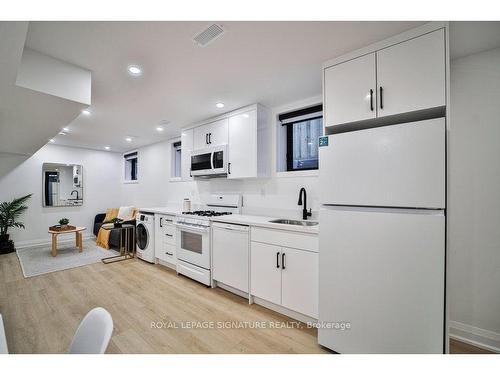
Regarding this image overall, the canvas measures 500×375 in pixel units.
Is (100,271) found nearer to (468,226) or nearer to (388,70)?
(388,70)

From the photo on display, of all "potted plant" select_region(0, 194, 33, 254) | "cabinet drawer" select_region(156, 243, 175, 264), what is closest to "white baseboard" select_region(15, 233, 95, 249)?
"potted plant" select_region(0, 194, 33, 254)

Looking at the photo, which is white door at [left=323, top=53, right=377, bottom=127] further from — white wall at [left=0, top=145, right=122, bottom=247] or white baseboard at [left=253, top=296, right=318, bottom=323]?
white wall at [left=0, top=145, right=122, bottom=247]

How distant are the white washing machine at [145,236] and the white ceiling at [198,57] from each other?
1928 millimetres

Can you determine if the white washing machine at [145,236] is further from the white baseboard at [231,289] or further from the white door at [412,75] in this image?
the white door at [412,75]

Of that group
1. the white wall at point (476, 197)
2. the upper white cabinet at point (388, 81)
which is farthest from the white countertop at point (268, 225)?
the white wall at point (476, 197)

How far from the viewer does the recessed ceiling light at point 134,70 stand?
1999 mm

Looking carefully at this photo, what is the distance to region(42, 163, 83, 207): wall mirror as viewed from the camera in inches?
209

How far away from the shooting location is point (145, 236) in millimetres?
4004

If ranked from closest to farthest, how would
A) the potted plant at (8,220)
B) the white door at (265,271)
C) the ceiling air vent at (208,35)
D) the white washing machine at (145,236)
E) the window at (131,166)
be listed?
A: the ceiling air vent at (208,35) < the white door at (265,271) < the white washing machine at (145,236) < the potted plant at (8,220) < the window at (131,166)

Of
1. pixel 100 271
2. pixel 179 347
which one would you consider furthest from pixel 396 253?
pixel 100 271

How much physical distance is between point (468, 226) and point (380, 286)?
43.7 inches

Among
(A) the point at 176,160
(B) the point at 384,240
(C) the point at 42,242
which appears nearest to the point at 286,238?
(B) the point at 384,240

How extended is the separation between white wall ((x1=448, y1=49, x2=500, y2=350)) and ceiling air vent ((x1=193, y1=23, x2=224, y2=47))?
2.10 m

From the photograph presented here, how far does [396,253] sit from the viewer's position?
1.46 meters
